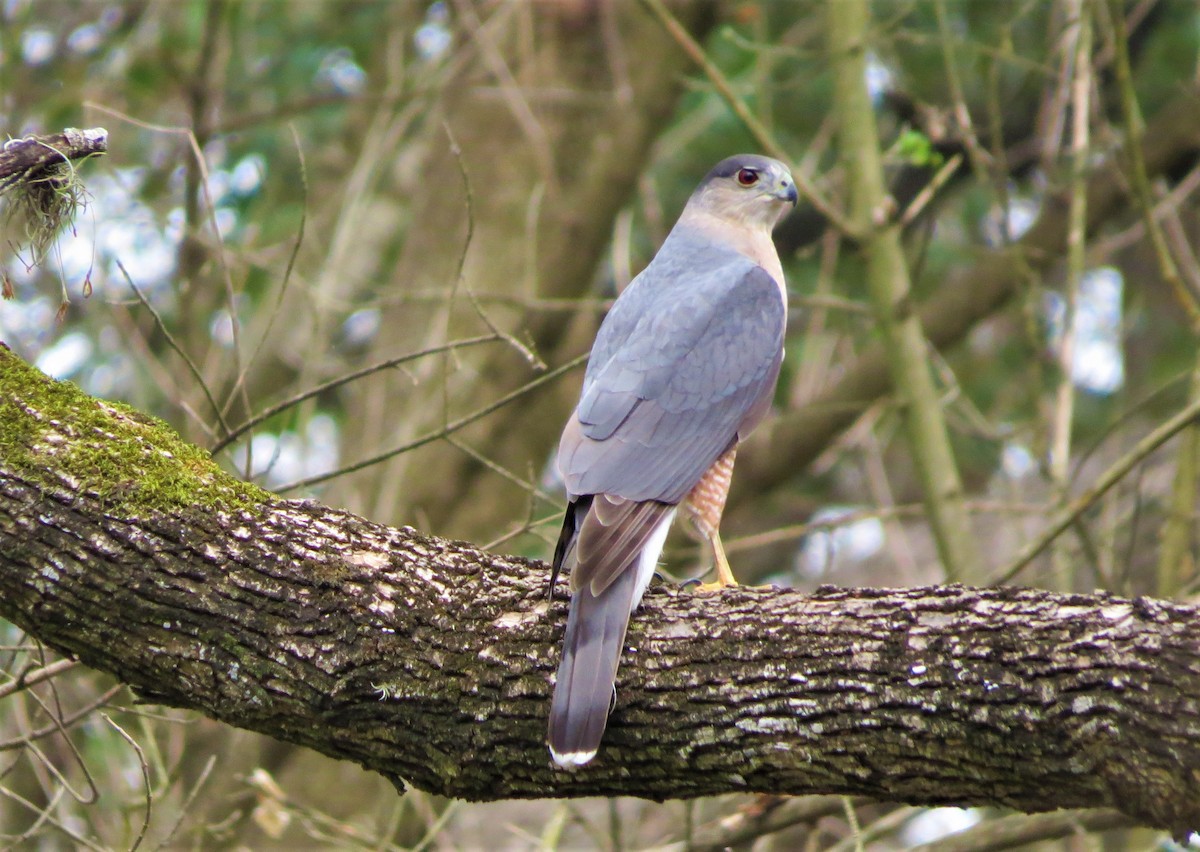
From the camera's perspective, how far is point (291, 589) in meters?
3.17

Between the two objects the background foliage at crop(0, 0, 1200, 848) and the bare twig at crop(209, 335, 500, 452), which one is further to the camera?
the background foliage at crop(0, 0, 1200, 848)

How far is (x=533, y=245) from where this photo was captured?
6.64 metres

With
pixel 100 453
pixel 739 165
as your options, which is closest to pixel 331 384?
pixel 100 453

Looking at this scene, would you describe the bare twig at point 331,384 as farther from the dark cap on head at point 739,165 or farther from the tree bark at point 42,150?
the dark cap on head at point 739,165

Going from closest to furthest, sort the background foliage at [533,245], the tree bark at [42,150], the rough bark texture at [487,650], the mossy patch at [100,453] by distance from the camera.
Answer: the rough bark texture at [487,650], the mossy patch at [100,453], the tree bark at [42,150], the background foliage at [533,245]

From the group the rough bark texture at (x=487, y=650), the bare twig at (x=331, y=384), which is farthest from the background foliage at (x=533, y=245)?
the rough bark texture at (x=487, y=650)

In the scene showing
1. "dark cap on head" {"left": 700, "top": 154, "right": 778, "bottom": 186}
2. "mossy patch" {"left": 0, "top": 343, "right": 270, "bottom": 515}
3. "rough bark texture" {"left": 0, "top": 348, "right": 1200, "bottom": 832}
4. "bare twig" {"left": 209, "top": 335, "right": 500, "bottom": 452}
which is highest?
"dark cap on head" {"left": 700, "top": 154, "right": 778, "bottom": 186}

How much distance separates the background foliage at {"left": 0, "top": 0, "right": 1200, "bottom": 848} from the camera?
6082 millimetres

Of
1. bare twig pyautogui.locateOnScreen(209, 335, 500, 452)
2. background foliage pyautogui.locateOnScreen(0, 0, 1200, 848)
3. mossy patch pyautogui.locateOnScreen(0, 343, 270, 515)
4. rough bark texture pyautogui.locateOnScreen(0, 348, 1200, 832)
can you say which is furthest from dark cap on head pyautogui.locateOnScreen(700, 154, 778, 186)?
mossy patch pyautogui.locateOnScreen(0, 343, 270, 515)

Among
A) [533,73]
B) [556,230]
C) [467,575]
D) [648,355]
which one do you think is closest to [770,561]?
[556,230]

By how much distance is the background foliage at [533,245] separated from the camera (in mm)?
6082

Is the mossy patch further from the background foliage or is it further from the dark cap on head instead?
the dark cap on head

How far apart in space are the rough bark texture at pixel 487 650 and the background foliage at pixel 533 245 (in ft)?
6.70

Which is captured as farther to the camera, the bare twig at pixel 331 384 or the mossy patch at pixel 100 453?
the bare twig at pixel 331 384
